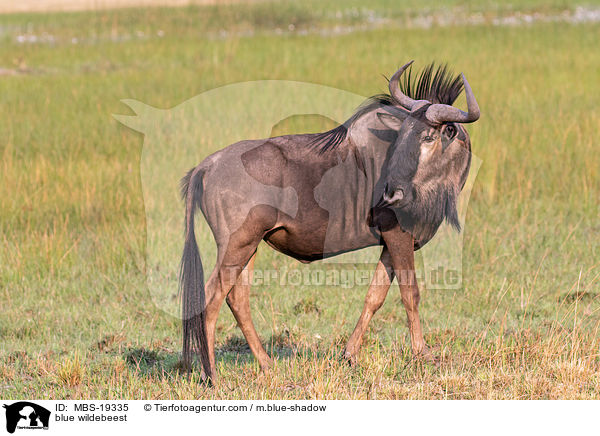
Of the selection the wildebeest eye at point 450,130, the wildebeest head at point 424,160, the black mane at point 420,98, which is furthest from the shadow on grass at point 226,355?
the wildebeest eye at point 450,130

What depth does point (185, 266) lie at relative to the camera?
183 inches

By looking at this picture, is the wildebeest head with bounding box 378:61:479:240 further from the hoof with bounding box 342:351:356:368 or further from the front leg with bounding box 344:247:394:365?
the hoof with bounding box 342:351:356:368

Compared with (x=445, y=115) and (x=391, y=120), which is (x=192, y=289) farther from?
(x=445, y=115)

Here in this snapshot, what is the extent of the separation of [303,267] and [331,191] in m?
3.05

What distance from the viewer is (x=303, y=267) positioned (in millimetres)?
7594

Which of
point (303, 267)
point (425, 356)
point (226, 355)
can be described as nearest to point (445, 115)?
point (425, 356)

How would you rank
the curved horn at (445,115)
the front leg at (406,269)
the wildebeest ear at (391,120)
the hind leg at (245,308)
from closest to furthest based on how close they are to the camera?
the curved horn at (445,115), the wildebeest ear at (391,120), the front leg at (406,269), the hind leg at (245,308)

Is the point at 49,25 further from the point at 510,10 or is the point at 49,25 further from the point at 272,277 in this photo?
the point at 272,277

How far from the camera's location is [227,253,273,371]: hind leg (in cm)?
480

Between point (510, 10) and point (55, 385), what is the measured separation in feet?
93.5

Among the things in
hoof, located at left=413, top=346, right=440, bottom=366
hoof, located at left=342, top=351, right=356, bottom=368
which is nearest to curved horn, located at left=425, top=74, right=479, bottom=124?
hoof, located at left=413, top=346, right=440, bottom=366

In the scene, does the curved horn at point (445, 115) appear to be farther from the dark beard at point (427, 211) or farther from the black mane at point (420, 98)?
the dark beard at point (427, 211)

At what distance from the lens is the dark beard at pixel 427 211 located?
177 inches
